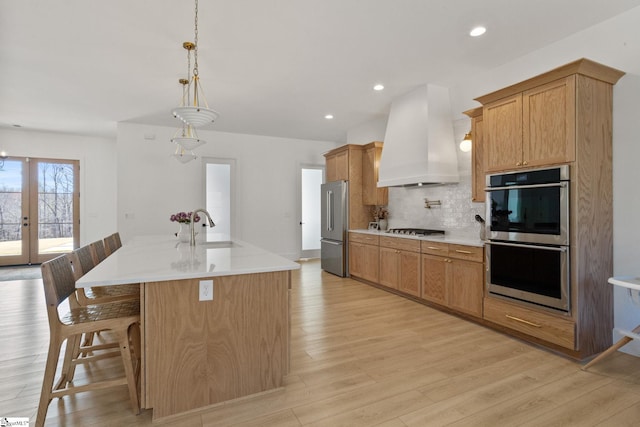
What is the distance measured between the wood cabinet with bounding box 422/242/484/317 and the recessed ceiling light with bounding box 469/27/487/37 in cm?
203

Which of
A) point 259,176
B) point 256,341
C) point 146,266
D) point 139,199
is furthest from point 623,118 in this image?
point 139,199

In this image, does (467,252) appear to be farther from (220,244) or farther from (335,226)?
(335,226)

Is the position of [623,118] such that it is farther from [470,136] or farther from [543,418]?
[543,418]

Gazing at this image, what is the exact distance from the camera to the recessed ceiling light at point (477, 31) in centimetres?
292

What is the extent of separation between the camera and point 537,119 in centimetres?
282

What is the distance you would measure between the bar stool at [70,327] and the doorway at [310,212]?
17.8 ft

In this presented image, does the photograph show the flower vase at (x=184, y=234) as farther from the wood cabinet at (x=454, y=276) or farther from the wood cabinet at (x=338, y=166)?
the wood cabinet at (x=338, y=166)

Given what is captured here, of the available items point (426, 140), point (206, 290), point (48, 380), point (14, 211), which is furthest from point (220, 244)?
point (14, 211)

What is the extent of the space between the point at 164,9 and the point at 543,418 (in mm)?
3824

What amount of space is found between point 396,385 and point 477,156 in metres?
2.60

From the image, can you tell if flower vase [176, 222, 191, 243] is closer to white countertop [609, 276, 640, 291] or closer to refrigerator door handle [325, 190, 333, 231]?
refrigerator door handle [325, 190, 333, 231]

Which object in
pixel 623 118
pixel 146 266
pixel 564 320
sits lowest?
pixel 564 320

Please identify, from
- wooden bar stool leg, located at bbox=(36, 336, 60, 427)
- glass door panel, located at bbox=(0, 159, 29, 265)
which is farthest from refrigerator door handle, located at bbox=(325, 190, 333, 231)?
glass door panel, located at bbox=(0, 159, 29, 265)

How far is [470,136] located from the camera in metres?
3.84
